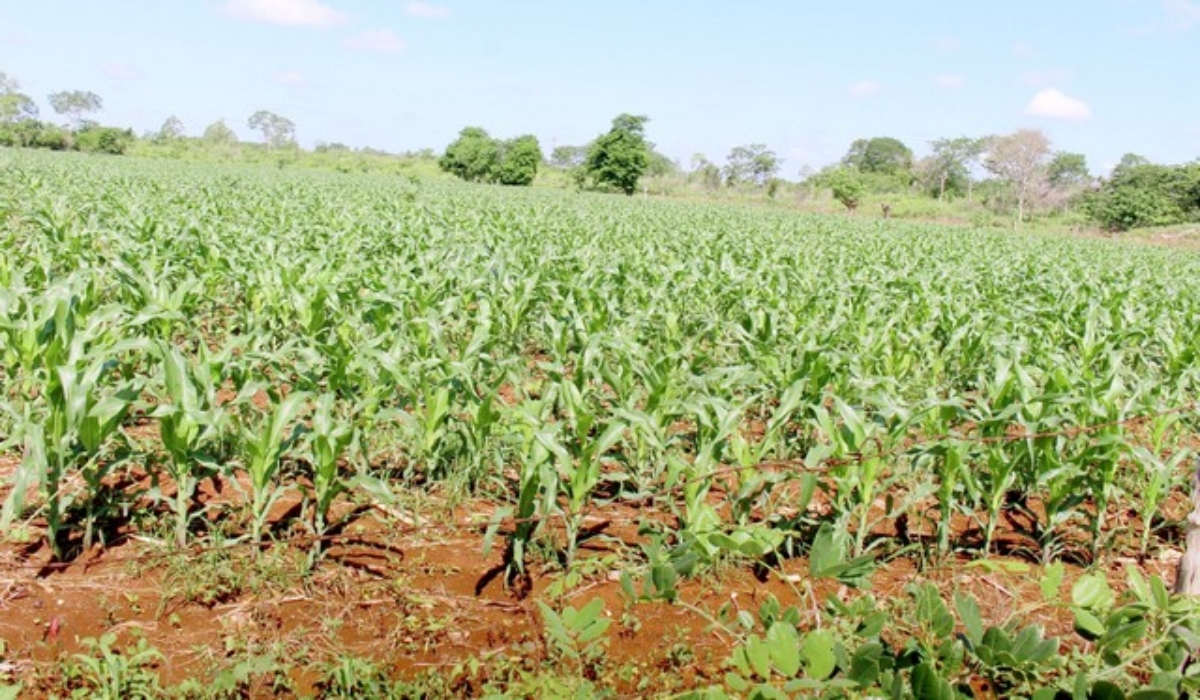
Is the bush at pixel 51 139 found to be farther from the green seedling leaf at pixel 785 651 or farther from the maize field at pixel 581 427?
the green seedling leaf at pixel 785 651

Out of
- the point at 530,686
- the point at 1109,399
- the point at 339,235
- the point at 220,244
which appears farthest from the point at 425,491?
the point at 339,235

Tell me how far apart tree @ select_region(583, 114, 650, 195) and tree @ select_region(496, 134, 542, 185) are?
4.86 m

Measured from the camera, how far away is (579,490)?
3105 millimetres

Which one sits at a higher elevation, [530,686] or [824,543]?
[824,543]

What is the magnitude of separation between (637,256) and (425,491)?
7.10m

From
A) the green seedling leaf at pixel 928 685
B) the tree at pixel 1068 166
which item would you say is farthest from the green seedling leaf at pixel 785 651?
the tree at pixel 1068 166

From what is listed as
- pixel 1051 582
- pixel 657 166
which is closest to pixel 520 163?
pixel 657 166

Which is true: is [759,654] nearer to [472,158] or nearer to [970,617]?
[970,617]

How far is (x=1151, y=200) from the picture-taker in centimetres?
4988

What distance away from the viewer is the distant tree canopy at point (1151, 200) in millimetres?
49406

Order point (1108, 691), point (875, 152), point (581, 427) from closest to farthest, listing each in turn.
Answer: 1. point (1108, 691)
2. point (581, 427)
3. point (875, 152)

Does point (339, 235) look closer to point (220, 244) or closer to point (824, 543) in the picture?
point (220, 244)

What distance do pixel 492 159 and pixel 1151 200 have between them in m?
48.3

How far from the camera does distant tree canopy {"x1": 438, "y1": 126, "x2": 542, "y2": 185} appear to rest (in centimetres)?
6849
